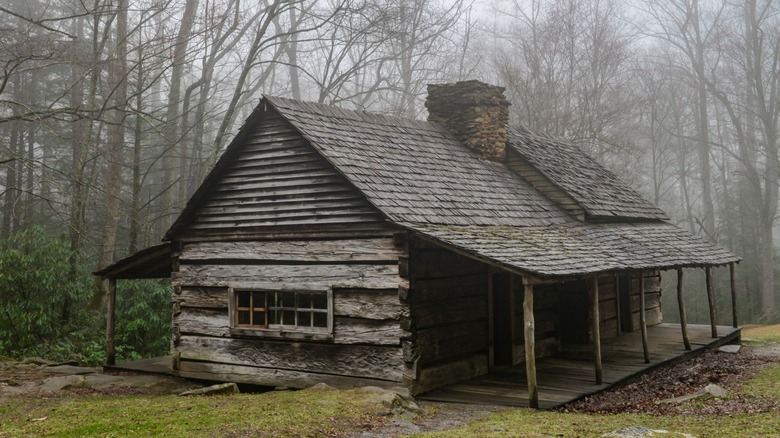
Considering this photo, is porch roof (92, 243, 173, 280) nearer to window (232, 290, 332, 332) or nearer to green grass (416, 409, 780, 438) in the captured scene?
window (232, 290, 332, 332)

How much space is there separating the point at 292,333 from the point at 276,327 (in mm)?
411

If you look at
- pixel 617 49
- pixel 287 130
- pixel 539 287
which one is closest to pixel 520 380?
pixel 539 287

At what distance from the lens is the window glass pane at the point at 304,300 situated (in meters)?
12.6

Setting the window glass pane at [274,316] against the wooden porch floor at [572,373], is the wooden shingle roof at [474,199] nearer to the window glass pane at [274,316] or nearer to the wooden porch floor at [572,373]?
the wooden porch floor at [572,373]

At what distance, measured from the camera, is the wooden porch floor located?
1126cm

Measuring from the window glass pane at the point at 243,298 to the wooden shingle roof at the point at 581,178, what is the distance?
291 inches

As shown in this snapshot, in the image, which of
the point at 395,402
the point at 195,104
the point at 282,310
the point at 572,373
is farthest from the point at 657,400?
the point at 195,104

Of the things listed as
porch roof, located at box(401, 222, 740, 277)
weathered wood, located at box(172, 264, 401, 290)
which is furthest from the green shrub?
porch roof, located at box(401, 222, 740, 277)

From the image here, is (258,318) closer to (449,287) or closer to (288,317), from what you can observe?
(288,317)

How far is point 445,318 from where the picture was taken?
40.5ft

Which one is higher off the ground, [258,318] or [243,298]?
[243,298]

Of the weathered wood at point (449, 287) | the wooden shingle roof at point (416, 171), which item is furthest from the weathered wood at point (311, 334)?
the wooden shingle roof at point (416, 171)

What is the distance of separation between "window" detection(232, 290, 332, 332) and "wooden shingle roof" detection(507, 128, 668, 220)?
270 inches

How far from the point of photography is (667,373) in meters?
13.9
